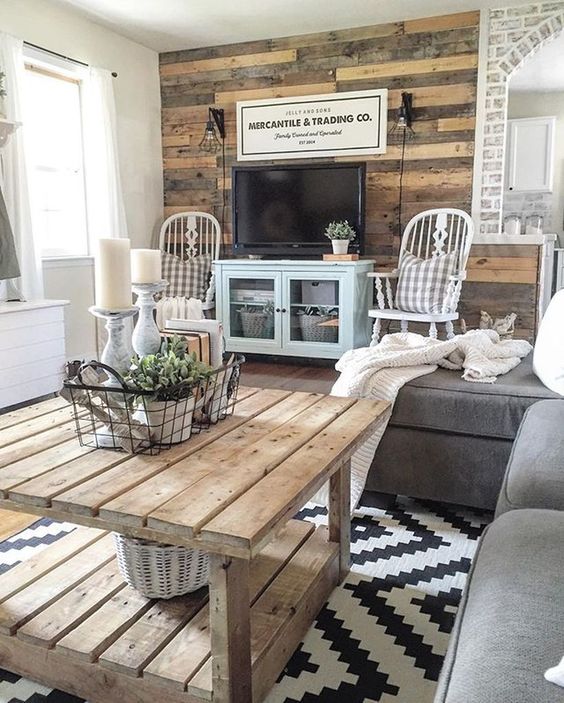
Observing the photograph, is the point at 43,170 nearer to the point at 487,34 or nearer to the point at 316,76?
the point at 316,76

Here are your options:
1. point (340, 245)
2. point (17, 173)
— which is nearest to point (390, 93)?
point (340, 245)

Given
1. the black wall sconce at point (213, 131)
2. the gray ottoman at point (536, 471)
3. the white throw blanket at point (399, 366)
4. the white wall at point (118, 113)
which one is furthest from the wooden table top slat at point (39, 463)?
the black wall sconce at point (213, 131)

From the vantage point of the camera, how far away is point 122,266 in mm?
1586

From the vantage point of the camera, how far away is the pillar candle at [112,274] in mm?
1570

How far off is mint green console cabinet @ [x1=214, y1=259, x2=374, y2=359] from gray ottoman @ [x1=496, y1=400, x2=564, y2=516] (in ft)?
9.34

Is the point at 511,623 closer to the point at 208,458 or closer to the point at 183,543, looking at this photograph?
the point at 183,543

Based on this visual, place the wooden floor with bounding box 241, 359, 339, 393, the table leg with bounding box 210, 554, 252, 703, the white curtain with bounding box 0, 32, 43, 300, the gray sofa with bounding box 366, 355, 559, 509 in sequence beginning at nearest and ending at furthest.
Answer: the table leg with bounding box 210, 554, 252, 703 → the gray sofa with bounding box 366, 355, 559, 509 → the white curtain with bounding box 0, 32, 43, 300 → the wooden floor with bounding box 241, 359, 339, 393

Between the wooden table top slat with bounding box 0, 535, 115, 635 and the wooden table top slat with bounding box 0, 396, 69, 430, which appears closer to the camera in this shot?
the wooden table top slat with bounding box 0, 535, 115, 635

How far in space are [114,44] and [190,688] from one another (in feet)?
16.1

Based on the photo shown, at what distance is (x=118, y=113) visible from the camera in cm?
506

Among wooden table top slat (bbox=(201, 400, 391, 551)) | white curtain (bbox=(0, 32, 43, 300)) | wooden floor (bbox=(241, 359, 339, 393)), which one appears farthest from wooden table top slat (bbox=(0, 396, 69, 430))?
white curtain (bbox=(0, 32, 43, 300))

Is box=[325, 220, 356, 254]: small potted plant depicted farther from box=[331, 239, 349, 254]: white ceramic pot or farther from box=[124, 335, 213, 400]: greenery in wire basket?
box=[124, 335, 213, 400]: greenery in wire basket

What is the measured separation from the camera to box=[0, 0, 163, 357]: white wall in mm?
4289

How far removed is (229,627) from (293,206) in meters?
4.13
